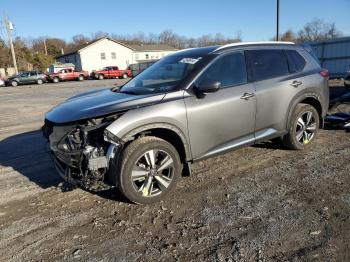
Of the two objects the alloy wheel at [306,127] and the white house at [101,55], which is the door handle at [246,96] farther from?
the white house at [101,55]

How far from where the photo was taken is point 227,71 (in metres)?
5.02

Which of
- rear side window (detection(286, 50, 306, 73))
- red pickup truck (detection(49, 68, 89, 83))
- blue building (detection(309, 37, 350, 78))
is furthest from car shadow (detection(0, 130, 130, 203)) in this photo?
red pickup truck (detection(49, 68, 89, 83))

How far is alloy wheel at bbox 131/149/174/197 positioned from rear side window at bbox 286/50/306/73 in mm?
2786

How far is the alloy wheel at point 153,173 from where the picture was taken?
14.0 ft

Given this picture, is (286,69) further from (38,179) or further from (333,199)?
(38,179)

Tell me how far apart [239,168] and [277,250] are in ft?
7.29

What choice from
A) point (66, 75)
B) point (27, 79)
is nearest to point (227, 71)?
point (27, 79)

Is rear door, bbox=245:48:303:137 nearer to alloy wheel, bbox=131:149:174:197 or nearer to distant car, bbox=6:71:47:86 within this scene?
alloy wheel, bbox=131:149:174:197

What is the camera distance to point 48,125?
4.75 meters

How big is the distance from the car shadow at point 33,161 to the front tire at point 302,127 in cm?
304

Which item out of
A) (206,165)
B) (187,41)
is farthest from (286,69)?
(187,41)

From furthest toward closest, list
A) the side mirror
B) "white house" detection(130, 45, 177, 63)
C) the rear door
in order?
1. "white house" detection(130, 45, 177, 63)
2. the rear door
3. the side mirror

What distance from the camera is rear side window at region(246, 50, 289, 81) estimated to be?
17.4 feet

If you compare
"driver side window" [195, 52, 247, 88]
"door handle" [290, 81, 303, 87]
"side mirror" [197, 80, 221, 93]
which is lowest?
"door handle" [290, 81, 303, 87]
